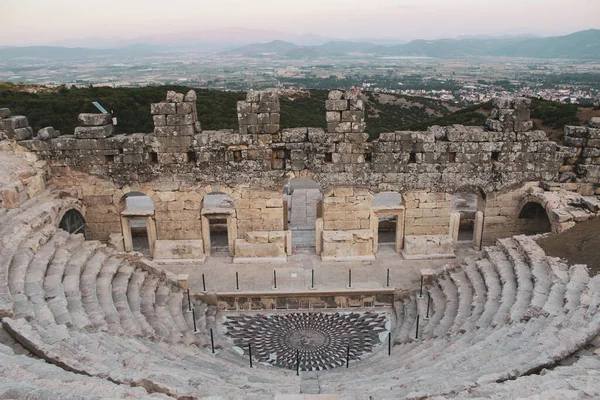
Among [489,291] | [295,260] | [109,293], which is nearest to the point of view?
[109,293]

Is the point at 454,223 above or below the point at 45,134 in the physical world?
below

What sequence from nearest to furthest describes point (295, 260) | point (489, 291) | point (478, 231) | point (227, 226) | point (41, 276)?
point (41, 276)
point (489, 291)
point (295, 260)
point (478, 231)
point (227, 226)

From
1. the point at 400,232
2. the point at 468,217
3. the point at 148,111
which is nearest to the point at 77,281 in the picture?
the point at 400,232

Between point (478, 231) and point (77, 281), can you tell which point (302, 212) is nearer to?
point (478, 231)

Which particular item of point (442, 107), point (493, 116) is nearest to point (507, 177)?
point (493, 116)

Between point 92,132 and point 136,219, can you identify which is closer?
point 92,132

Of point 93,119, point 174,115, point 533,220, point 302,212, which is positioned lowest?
point 302,212

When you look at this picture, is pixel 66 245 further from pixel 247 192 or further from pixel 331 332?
pixel 331 332
